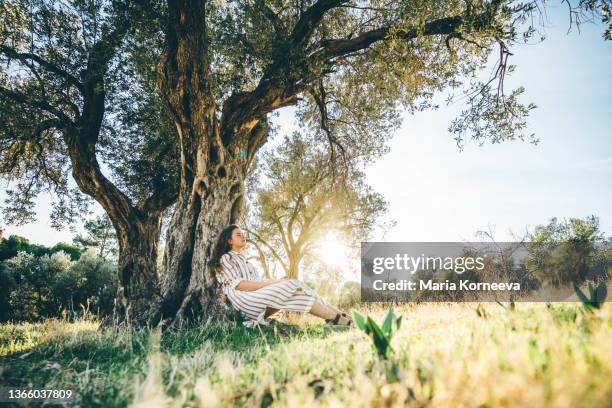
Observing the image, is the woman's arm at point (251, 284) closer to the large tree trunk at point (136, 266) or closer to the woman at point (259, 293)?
the woman at point (259, 293)

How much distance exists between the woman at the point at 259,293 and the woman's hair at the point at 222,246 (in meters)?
0.05

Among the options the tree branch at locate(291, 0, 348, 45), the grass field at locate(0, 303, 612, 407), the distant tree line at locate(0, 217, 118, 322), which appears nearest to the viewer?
the grass field at locate(0, 303, 612, 407)

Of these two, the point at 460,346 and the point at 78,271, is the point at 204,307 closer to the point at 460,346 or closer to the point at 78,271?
the point at 460,346

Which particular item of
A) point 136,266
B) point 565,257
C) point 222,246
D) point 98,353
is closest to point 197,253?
point 222,246

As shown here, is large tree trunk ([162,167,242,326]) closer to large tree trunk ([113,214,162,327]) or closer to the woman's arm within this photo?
the woman's arm

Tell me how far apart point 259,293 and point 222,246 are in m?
1.89

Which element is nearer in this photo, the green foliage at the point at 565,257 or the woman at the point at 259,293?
the woman at the point at 259,293

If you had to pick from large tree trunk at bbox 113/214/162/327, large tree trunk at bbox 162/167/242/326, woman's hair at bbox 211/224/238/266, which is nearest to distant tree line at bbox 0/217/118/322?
large tree trunk at bbox 113/214/162/327

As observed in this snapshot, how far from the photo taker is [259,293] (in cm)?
668

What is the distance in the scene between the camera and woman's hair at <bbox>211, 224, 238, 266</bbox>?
792cm

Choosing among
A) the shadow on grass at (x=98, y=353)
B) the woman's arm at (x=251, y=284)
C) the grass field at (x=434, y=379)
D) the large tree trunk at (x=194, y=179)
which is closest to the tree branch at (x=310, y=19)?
the large tree trunk at (x=194, y=179)

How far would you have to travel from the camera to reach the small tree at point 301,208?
18.1 metres

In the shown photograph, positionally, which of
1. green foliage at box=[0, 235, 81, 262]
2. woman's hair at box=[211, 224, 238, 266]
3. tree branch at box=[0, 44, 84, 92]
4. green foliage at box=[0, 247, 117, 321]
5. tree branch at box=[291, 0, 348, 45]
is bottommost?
green foliage at box=[0, 247, 117, 321]

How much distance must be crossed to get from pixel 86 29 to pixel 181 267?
26.7 ft
